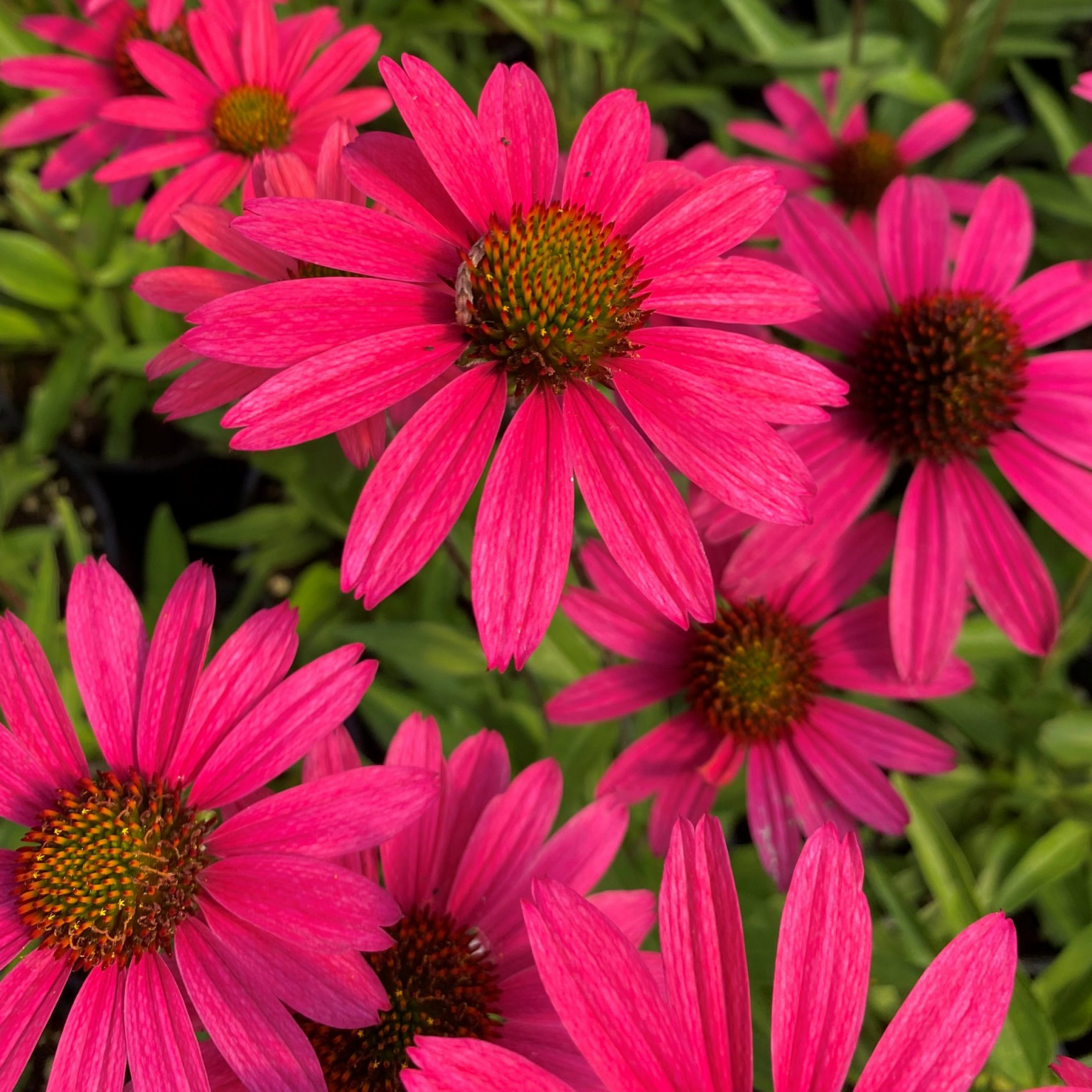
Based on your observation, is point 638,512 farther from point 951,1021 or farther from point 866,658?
point 866,658

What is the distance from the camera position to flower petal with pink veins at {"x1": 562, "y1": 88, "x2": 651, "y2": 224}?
3.00 ft

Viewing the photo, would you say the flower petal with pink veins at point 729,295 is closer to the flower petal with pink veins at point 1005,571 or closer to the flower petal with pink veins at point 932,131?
the flower petal with pink veins at point 1005,571

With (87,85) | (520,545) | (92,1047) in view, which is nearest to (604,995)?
(520,545)

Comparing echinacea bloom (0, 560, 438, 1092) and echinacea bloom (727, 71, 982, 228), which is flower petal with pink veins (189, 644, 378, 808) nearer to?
echinacea bloom (0, 560, 438, 1092)

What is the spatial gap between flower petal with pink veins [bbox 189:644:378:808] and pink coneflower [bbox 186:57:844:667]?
0.49 ft

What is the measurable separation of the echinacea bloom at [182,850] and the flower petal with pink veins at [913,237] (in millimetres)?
945

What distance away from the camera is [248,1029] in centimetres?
77

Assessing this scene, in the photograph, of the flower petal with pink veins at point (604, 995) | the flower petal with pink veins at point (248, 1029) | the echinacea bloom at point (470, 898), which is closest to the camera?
the flower petal with pink veins at point (604, 995)

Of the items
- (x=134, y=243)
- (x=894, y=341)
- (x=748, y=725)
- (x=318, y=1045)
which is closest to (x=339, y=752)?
(x=318, y=1045)

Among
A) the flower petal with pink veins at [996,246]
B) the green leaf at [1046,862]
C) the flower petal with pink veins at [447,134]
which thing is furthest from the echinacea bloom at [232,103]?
the green leaf at [1046,862]

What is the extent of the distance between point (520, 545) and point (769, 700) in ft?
1.82

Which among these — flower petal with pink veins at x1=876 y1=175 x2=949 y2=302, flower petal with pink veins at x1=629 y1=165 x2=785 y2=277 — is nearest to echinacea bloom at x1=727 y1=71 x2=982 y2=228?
flower petal with pink veins at x1=876 y1=175 x2=949 y2=302

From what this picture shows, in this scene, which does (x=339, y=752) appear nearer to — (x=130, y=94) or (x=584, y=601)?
(x=584, y=601)

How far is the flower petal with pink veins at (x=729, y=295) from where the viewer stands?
908mm
